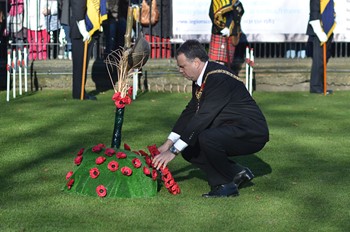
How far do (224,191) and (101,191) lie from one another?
107 centimetres

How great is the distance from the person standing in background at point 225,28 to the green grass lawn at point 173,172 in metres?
1.48

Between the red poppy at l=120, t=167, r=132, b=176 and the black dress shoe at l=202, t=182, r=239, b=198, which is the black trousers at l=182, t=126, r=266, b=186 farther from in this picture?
the red poppy at l=120, t=167, r=132, b=176

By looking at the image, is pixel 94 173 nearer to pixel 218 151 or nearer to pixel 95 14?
pixel 218 151

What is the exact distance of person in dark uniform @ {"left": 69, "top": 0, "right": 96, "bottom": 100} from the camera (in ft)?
57.6

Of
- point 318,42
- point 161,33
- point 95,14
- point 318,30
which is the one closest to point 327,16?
point 318,30

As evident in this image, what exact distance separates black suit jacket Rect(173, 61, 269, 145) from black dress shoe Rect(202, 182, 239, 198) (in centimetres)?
44

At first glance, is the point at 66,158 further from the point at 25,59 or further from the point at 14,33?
the point at 14,33

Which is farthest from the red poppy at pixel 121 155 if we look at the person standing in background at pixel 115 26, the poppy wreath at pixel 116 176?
the person standing in background at pixel 115 26

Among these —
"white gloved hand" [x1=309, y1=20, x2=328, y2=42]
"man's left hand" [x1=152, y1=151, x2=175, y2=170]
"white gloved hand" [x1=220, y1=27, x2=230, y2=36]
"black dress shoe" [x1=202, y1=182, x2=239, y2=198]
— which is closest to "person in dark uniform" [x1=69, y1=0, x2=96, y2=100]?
"white gloved hand" [x1=220, y1=27, x2=230, y2=36]

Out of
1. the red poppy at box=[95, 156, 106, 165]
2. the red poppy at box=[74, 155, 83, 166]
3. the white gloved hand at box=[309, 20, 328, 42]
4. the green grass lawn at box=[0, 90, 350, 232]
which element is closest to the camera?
the green grass lawn at box=[0, 90, 350, 232]

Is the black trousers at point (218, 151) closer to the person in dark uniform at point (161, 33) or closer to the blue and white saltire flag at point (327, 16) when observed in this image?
the blue and white saltire flag at point (327, 16)

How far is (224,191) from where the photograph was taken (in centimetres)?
965

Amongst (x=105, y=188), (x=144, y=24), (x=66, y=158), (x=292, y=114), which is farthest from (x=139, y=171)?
(x=144, y=24)

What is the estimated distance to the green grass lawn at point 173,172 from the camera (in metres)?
8.67
